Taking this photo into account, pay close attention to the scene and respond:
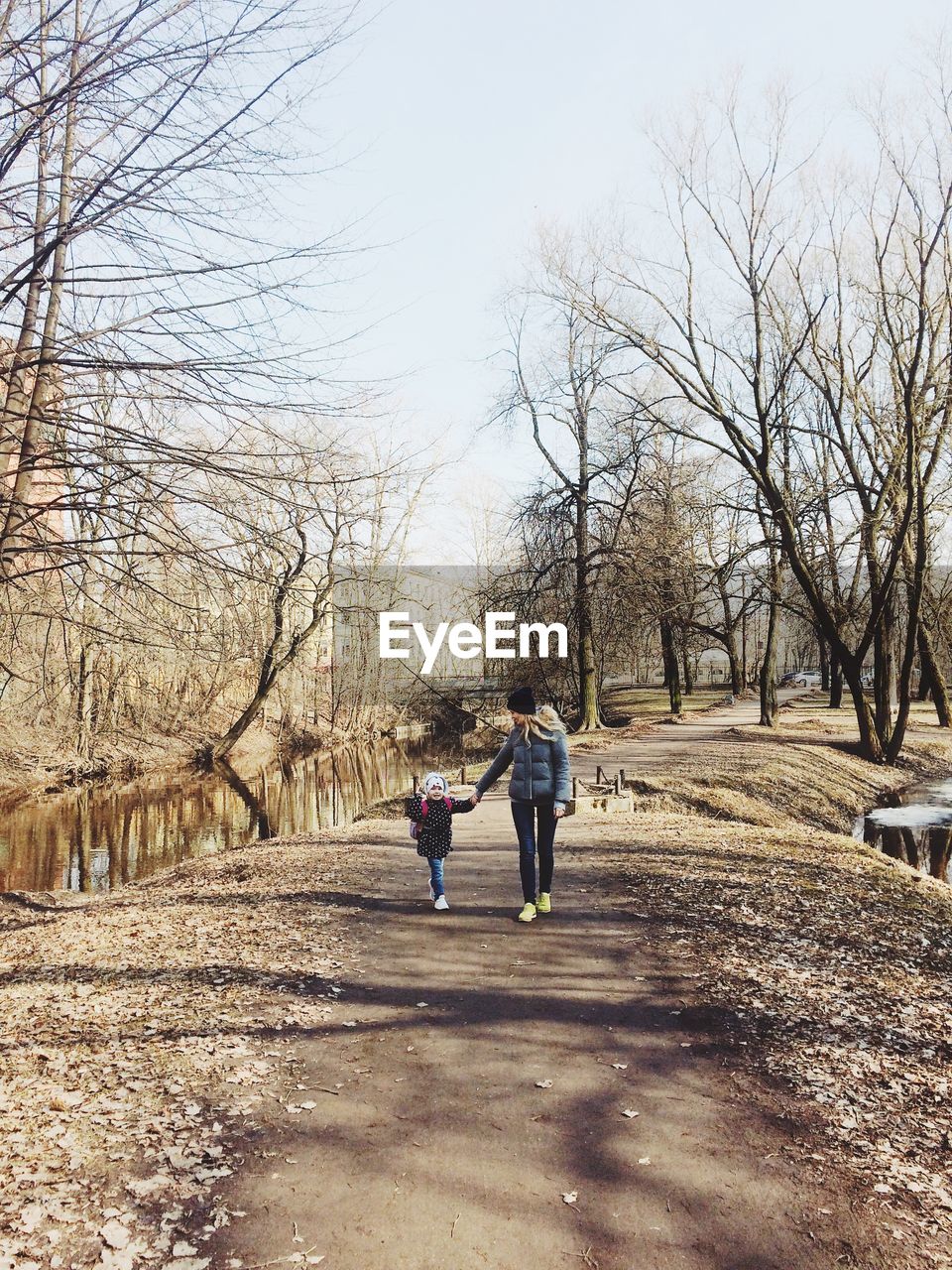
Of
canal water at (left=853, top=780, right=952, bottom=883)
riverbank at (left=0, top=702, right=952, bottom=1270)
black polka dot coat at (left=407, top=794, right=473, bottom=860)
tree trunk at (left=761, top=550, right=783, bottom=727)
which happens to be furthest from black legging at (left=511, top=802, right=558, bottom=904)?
tree trunk at (left=761, top=550, right=783, bottom=727)

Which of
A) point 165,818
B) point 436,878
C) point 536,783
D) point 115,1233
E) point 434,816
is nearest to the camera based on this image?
point 115,1233

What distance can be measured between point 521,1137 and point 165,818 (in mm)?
17464

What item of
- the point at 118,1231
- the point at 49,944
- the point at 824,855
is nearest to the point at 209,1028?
the point at 118,1231

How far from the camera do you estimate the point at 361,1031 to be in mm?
5391

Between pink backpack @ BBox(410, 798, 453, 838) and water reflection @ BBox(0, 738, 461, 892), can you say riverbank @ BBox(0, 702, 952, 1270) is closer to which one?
pink backpack @ BBox(410, 798, 453, 838)

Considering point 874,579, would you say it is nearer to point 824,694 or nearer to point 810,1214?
point 810,1214

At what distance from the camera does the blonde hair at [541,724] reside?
738cm

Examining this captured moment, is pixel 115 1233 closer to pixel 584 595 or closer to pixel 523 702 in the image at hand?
A: pixel 523 702

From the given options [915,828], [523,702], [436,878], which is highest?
[523,702]

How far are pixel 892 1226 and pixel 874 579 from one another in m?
21.3

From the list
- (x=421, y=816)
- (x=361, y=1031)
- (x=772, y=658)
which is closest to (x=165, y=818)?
(x=421, y=816)

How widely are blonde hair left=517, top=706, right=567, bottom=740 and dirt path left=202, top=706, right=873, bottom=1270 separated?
1.70m

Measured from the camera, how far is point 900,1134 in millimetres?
4195

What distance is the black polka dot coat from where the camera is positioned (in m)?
7.78
